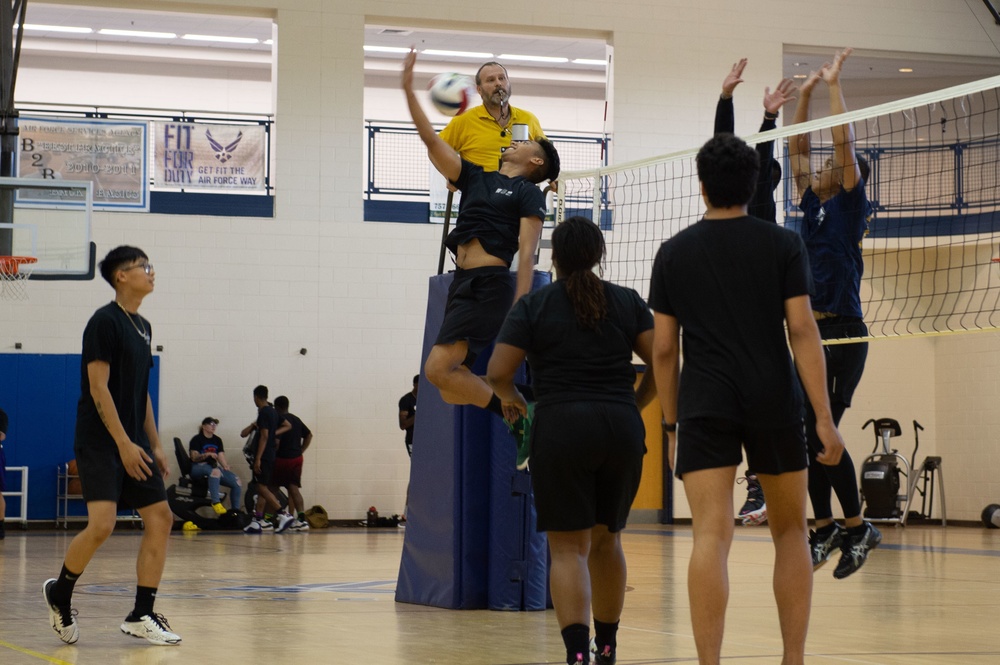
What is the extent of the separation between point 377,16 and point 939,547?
10.2m

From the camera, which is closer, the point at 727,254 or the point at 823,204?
the point at 727,254

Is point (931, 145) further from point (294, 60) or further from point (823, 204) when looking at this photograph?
point (823, 204)

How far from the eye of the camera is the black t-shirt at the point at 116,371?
5652 mm

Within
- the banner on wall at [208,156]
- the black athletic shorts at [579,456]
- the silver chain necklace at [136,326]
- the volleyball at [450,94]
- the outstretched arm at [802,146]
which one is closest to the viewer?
the black athletic shorts at [579,456]

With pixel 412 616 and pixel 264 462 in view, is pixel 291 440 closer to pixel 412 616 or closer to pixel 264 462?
pixel 264 462

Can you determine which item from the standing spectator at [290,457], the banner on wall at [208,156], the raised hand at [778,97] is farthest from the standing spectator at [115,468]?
the banner on wall at [208,156]

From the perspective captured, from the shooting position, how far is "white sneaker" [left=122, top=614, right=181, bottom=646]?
5.57 m

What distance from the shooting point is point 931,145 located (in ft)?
66.1

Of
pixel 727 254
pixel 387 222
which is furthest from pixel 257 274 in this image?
pixel 727 254

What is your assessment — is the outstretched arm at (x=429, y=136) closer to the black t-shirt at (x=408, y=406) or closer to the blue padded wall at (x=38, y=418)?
the black t-shirt at (x=408, y=406)

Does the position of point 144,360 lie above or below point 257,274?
below

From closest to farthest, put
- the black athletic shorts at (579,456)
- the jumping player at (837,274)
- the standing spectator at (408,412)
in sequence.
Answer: the black athletic shorts at (579,456) → the jumping player at (837,274) → the standing spectator at (408,412)

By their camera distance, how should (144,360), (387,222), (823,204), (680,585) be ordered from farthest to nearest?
(387,222) < (680,585) < (823,204) < (144,360)

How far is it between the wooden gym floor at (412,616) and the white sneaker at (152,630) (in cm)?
7
